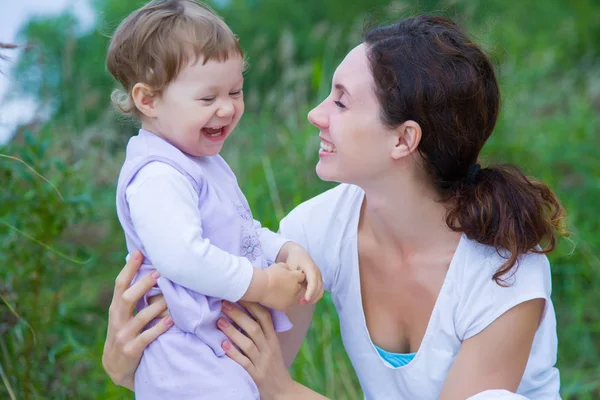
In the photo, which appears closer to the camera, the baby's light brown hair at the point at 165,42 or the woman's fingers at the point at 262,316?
the baby's light brown hair at the point at 165,42

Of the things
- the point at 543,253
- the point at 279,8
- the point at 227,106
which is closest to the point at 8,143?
the point at 227,106

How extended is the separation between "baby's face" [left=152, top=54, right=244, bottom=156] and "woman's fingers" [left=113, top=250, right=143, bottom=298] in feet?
0.85

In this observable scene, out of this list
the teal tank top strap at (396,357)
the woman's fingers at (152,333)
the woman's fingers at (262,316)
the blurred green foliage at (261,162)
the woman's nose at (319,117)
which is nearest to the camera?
the woman's fingers at (152,333)

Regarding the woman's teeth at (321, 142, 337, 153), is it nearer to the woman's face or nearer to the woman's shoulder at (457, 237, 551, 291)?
the woman's face

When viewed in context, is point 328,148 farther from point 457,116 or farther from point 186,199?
point 186,199

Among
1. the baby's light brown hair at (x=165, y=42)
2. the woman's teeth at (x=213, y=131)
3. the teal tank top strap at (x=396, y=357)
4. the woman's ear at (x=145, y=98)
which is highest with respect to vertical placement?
the baby's light brown hair at (x=165, y=42)

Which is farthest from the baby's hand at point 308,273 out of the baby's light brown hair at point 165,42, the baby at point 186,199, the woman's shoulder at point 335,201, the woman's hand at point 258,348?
the baby's light brown hair at point 165,42

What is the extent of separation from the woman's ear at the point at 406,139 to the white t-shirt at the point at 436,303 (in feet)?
0.91

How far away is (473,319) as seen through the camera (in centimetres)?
208

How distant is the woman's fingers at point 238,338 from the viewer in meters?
1.92

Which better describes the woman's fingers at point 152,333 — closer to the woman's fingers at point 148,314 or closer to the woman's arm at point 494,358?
the woman's fingers at point 148,314

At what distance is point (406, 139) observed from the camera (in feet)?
6.92

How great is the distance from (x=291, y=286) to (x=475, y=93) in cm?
65

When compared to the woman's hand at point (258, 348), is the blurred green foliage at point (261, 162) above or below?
below
